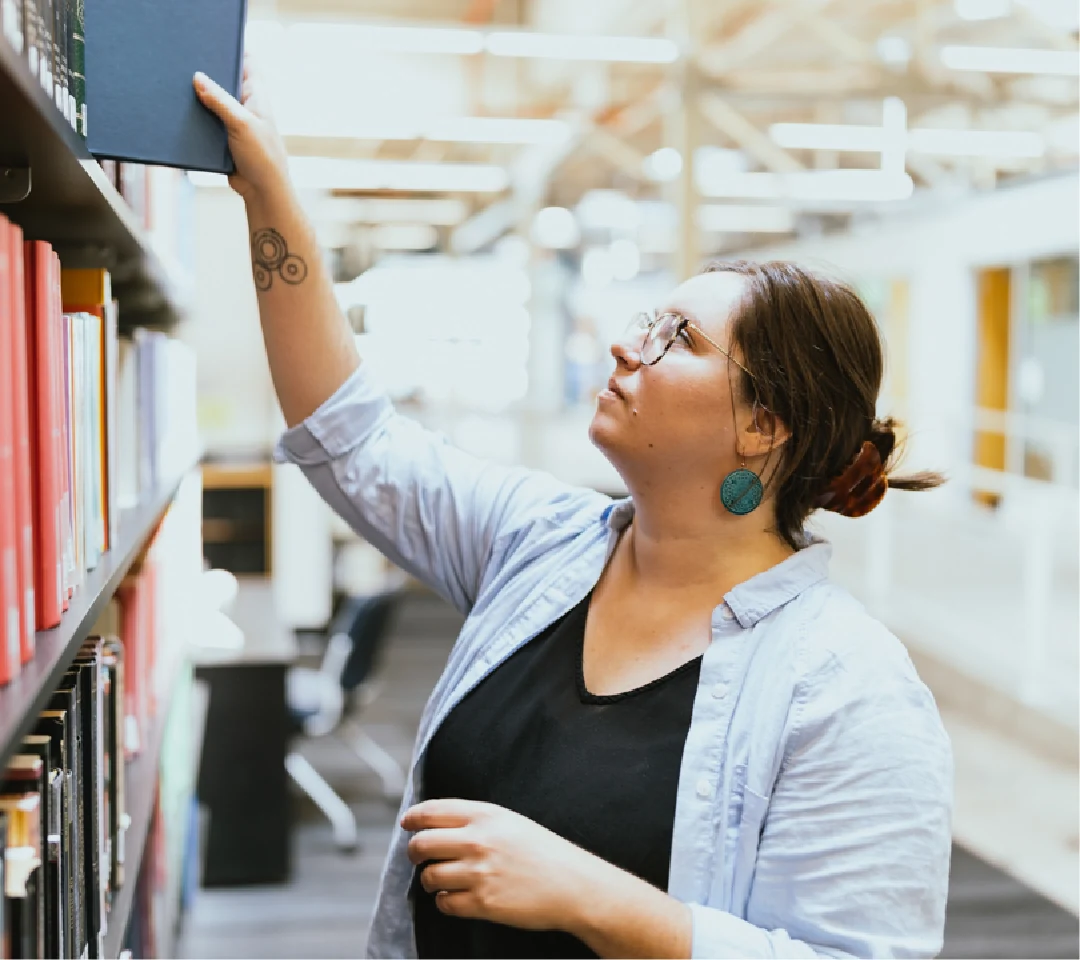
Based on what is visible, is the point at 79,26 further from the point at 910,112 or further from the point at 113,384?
the point at 910,112

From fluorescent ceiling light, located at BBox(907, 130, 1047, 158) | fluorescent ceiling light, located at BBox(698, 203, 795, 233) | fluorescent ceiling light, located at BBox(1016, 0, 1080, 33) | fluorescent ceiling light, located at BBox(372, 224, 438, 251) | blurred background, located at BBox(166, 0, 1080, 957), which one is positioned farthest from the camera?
fluorescent ceiling light, located at BBox(372, 224, 438, 251)

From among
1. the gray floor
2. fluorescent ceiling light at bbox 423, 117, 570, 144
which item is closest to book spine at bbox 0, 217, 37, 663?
the gray floor

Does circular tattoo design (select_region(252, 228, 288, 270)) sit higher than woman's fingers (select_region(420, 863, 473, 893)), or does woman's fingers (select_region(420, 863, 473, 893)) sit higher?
circular tattoo design (select_region(252, 228, 288, 270))

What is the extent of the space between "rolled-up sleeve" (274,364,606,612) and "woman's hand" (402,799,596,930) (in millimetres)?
500

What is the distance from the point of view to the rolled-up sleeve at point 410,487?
1.56 m

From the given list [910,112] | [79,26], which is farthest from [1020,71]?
[79,26]

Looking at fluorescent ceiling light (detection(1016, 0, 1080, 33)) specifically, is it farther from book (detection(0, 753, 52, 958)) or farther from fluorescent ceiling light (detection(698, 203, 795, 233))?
fluorescent ceiling light (detection(698, 203, 795, 233))

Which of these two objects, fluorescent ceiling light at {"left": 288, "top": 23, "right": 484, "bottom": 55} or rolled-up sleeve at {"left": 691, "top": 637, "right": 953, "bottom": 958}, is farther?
fluorescent ceiling light at {"left": 288, "top": 23, "right": 484, "bottom": 55}

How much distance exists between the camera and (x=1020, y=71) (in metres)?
4.71

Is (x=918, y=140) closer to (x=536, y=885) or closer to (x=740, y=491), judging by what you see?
(x=740, y=491)

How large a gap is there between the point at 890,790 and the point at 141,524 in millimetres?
1029

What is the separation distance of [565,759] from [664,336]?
1.56 feet

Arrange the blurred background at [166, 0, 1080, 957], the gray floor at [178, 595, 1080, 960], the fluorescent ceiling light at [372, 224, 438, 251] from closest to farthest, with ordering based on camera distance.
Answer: the gray floor at [178, 595, 1080, 960] < the blurred background at [166, 0, 1080, 957] < the fluorescent ceiling light at [372, 224, 438, 251]

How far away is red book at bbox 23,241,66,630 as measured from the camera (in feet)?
3.10
